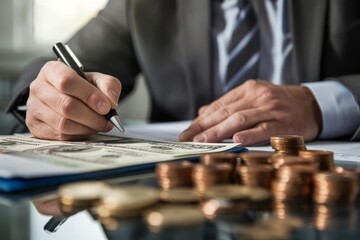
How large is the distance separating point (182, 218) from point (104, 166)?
18 cm

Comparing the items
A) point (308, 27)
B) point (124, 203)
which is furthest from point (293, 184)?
point (308, 27)

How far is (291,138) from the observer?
583 millimetres

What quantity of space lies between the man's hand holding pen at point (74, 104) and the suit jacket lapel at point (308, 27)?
54cm

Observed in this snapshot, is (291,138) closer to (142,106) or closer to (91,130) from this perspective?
(91,130)

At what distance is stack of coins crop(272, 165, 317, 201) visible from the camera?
40cm

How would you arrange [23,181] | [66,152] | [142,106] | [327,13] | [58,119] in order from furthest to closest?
[142,106] < [327,13] < [58,119] < [66,152] < [23,181]

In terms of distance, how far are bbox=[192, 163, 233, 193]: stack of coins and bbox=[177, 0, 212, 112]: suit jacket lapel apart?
2.73 ft

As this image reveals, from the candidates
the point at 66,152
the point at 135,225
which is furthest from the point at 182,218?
the point at 66,152

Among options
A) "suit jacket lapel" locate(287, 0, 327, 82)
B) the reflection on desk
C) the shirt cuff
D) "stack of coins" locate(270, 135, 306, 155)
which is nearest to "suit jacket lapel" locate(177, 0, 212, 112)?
"suit jacket lapel" locate(287, 0, 327, 82)

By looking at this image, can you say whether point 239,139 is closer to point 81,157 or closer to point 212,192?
point 81,157

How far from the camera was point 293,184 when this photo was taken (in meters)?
0.40

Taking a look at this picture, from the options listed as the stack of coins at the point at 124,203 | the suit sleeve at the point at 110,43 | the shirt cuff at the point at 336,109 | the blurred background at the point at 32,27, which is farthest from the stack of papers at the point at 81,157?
the blurred background at the point at 32,27

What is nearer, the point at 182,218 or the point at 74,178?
the point at 182,218

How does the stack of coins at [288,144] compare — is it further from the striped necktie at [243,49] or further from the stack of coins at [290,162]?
the striped necktie at [243,49]
